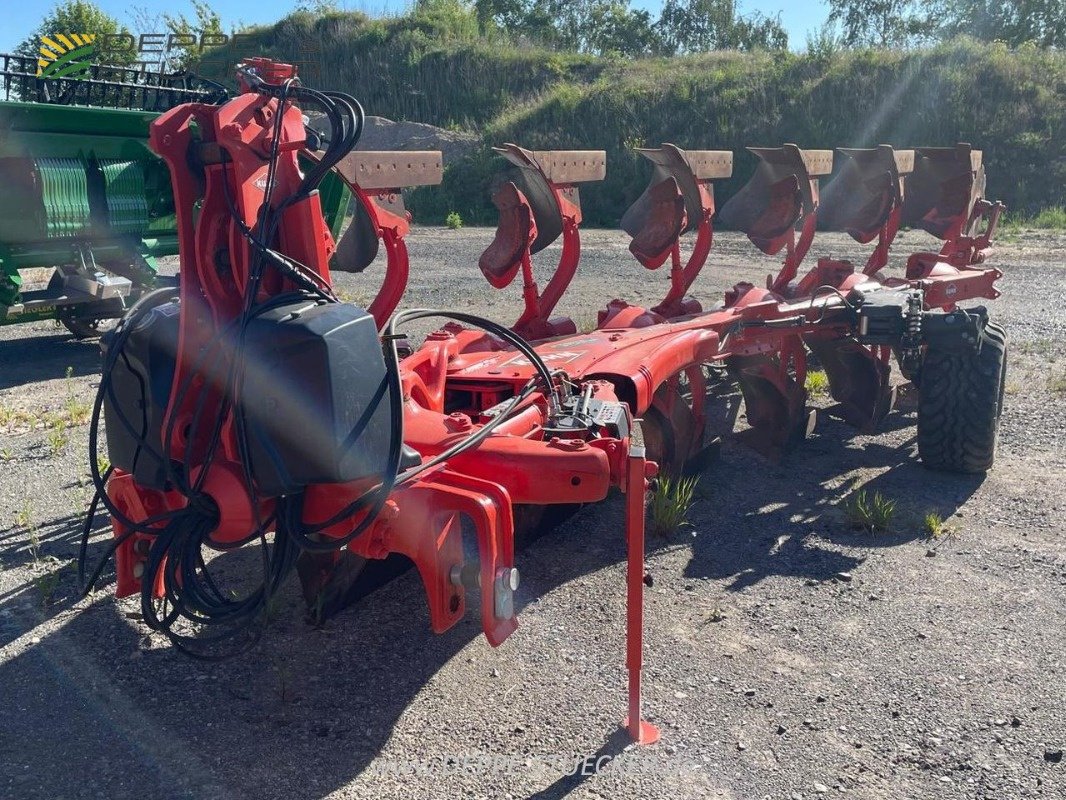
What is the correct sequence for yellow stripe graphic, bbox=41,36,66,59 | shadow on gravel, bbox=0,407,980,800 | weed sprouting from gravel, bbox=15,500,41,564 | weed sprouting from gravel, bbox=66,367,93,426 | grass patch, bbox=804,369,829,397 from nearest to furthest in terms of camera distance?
shadow on gravel, bbox=0,407,980,800 < weed sprouting from gravel, bbox=15,500,41,564 < weed sprouting from gravel, bbox=66,367,93,426 < grass patch, bbox=804,369,829,397 < yellow stripe graphic, bbox=41,36,66,59

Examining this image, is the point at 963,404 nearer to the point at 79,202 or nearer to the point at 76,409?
the point at 76,409

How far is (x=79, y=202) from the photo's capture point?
7.58 meters

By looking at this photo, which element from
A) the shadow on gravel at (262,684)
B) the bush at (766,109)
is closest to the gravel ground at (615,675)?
the shadow on gravel at (262,684)

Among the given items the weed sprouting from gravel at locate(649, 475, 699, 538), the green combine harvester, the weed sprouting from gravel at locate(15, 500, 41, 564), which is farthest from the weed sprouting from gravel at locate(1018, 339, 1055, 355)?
the weed sprouting from gravel at locate(15, 500, 41, 564)

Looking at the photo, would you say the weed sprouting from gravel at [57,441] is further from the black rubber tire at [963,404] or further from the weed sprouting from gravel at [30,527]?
the black rubber tire at [963,404]

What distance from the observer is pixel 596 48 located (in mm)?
36594

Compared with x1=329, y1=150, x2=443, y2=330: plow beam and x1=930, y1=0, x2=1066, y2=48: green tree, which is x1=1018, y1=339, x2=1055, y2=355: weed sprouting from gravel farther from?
x1=930, y1=0, x2=1066, y2=48: green tree

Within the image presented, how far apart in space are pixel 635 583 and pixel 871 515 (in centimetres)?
203

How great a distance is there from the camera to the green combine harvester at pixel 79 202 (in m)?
7.17

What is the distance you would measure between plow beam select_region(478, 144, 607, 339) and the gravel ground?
3.64 ft

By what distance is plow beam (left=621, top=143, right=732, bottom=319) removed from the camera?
568cm

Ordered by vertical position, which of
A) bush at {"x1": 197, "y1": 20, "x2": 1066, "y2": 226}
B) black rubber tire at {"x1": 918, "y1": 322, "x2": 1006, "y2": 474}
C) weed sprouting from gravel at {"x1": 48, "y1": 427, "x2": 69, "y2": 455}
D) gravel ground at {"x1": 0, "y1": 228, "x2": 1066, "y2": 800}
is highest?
bush at {"x1": 197, "y1": 20, "x2": 1066, "y2": 226}

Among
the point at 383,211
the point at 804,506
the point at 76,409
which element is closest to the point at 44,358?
the point at 76,409

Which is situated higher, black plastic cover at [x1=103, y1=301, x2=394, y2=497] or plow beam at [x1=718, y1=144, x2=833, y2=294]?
plow beam at [x1=718, y1=144, x2=833, y2=294]
